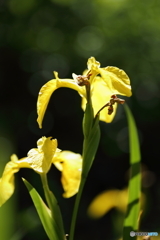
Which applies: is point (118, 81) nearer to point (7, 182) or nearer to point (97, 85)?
point (97, 85)

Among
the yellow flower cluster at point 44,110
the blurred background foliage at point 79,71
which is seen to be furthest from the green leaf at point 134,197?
the blurred background foliage at point 79,71

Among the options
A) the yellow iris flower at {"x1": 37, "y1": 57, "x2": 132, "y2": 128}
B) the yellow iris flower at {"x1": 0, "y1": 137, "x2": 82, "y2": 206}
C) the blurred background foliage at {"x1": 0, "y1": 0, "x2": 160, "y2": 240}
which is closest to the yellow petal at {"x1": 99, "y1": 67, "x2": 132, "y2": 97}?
the yellow iris flower at {"x1": 37, "y1": 57, "x2": 132, "y2": 128}

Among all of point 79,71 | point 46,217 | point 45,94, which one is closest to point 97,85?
point 45,94

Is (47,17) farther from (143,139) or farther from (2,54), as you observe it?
(143,139)

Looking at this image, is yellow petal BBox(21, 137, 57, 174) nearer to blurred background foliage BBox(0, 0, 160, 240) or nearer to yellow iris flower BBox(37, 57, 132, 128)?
yellow iris flower BBox(37, 57, 132, 128)

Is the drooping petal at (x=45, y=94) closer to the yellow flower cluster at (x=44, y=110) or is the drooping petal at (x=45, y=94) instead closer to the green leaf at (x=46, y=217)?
the yellow flower cluster at (x=44, y=110)

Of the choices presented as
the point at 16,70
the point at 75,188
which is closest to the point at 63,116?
the point at 16,70
